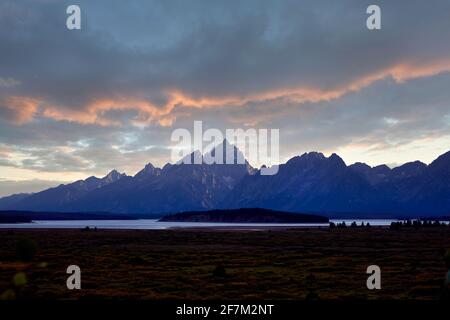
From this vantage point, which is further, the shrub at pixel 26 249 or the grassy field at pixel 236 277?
the grassy field at pixel 236 277

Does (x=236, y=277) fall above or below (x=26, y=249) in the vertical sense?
below

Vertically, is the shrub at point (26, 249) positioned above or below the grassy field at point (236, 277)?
above

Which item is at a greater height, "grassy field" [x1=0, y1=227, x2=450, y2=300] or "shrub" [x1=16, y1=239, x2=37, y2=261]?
"shrub" [x1=16, y1=239, x2=37, y2=261]

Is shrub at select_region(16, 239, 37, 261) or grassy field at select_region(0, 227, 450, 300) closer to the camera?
shrub at select_region(16, 239, 37, 261)

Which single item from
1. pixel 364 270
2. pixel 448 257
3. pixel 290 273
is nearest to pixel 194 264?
pixel 290 273

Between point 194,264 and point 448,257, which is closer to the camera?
point 448,257

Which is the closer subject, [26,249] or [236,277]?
[26,249]
